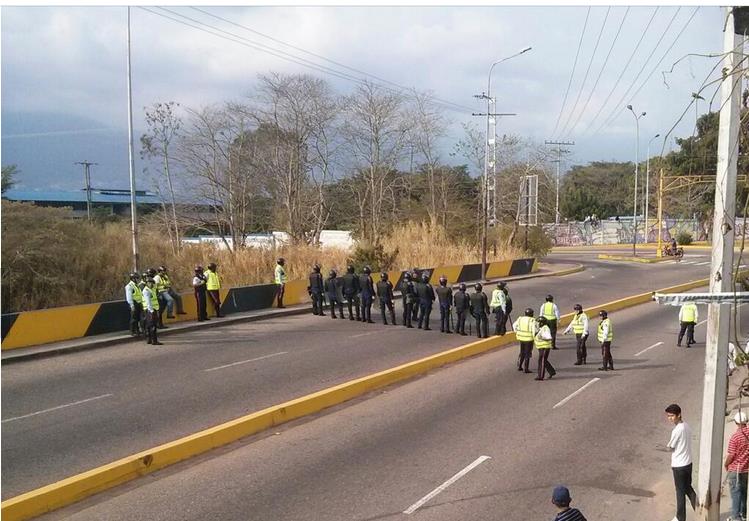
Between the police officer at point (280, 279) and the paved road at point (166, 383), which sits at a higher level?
the police officer at point (280, 279)

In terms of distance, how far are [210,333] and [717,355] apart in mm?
14102

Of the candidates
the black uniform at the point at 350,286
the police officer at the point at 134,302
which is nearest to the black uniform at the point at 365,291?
the black uniform at the point at 350,286

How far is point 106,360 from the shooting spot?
14.5 meters

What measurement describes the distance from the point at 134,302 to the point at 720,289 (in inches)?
559

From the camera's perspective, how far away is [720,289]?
6.20m

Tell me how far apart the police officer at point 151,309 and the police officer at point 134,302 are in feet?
1.97

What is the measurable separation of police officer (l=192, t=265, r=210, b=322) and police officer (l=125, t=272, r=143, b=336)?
224cm

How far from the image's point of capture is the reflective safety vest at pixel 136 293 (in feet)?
53.8

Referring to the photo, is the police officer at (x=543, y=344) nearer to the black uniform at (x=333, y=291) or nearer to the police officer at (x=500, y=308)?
the police officer at (x=500, y=308)

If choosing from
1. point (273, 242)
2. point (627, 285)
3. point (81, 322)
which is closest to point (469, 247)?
point (627, 285)

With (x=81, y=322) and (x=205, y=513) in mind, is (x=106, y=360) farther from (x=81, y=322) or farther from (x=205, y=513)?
(x=205, y=513)

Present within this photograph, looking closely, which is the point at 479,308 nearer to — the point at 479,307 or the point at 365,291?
the point at 479,307

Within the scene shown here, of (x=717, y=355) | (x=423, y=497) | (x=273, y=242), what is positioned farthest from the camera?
(x=273, y=242)

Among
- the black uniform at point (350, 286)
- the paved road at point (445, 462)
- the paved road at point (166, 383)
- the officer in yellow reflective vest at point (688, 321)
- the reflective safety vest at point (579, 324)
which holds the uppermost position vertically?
the black uniform at point (350, 286)
